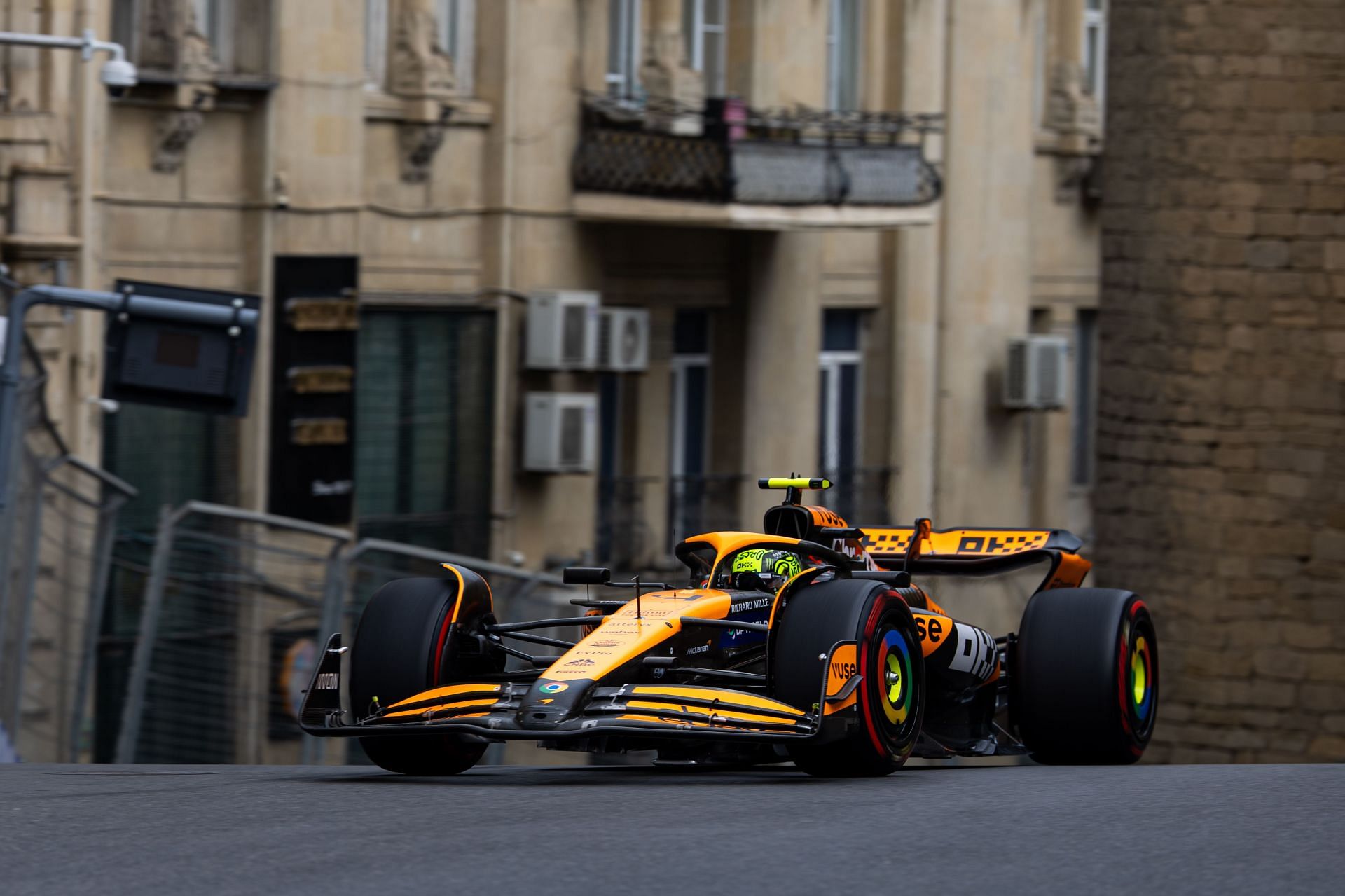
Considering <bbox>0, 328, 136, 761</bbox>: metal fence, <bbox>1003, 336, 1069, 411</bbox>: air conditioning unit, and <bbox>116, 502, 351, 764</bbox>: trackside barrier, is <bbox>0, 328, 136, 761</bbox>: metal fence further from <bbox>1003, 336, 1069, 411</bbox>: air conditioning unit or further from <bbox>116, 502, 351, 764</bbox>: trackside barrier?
<bbox>1003, 336, 1069, 411</bbox>: air conditioning unit

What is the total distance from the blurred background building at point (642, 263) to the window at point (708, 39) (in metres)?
0.04

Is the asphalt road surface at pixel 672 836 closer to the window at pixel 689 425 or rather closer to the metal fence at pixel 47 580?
the metal fence at pixel 47 580

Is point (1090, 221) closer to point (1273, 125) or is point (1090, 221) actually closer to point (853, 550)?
point (1273, 125)

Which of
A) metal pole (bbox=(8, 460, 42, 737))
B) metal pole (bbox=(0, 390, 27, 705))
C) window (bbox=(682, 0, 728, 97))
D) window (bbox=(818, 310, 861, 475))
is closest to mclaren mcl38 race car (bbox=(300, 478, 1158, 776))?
metal pole (bbox=(0, 390, 27, 705))

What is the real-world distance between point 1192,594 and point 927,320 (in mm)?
6869

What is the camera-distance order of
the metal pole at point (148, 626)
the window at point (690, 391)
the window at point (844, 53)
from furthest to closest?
the window at point (844, 53) < the window at point (690, 391) < the metal pole at point (148, 626)

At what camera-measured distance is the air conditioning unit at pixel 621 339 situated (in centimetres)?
2352

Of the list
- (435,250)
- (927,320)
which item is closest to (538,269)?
(435,250)

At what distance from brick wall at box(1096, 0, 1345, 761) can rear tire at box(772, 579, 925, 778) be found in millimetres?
11630

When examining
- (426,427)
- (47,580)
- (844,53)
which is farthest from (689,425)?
(47,580)

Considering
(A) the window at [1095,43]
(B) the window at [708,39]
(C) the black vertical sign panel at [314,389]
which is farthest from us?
(A) the window at [1095,43]

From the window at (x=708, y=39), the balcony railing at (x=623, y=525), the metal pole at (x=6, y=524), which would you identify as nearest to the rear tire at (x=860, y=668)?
the metal pole at (x=6, y=524)

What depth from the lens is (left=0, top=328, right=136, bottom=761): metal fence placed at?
13.8 m

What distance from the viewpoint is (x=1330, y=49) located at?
2058cm
